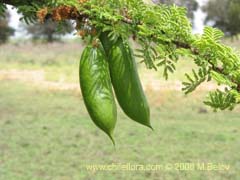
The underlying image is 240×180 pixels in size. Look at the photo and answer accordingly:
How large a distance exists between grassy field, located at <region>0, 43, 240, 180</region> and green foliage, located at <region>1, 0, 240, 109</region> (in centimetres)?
510

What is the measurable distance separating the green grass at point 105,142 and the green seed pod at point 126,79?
16.5ft

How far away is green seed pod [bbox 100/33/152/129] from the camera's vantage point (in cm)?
75

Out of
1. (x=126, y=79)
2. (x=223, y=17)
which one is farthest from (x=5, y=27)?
(x=223, y=17)

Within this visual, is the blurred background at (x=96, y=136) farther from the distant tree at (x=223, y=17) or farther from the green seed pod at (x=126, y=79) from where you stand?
the distant tree at (x=223, y=17)

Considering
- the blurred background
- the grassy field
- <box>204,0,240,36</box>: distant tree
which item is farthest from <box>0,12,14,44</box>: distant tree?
<box>204,0,240,36</box>: distant tree

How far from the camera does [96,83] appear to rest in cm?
74

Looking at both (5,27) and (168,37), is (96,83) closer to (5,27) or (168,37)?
(168,37)

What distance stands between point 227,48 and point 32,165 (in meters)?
5.67

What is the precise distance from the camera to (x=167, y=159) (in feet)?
21.4

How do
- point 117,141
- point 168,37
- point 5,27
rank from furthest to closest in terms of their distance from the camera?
point 5,27 → point 117,141 → point 168,37

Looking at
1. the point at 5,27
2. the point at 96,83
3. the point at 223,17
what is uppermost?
the point at 96,83

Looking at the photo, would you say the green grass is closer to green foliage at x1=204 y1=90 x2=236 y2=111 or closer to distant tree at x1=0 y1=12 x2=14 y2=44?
distant tree at x1=0 y1=12 x2=14 y2=44

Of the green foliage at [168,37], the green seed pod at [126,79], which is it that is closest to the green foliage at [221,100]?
the green foliage at [168,37]

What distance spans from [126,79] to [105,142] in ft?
22.2
